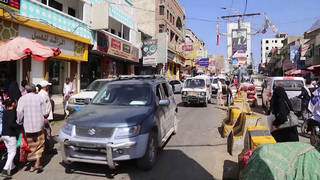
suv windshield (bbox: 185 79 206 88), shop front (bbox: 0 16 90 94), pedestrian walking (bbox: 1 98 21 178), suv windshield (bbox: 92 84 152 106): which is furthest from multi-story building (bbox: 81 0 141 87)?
pedestrian walking (bbox: 1 98 21 178)

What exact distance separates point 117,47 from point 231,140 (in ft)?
54.0

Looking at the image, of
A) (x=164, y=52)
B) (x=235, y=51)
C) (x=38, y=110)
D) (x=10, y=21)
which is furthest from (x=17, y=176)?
(x=164, y=52)

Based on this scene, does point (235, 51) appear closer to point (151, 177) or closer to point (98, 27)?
point (98, 27)

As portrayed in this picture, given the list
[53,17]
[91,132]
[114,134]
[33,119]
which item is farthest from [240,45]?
[33,119]

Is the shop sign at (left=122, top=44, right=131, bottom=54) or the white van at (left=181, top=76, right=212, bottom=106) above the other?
the shop sign at (left=122, top=44, right=131, bottom=54)

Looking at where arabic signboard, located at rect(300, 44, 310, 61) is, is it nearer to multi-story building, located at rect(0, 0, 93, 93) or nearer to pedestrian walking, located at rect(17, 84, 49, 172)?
multi-story building, located at rect(0, 0, 93, 93)

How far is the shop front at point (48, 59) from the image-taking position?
37.9ft

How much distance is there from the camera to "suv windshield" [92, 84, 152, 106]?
624 centimetres

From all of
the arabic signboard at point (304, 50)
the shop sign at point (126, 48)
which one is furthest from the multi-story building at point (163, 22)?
the arabic signboard at point (304, 50)

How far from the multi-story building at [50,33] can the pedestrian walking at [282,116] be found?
780 centimetres

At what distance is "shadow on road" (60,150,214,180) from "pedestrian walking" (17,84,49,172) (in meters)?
0.77

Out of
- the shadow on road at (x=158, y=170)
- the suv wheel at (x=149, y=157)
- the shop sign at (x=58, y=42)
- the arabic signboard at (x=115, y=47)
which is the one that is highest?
the arabic signboard at (x=115, y=47)

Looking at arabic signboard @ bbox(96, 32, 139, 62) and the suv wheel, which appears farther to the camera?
arabic signboard @ bbox(96, 32, 139, 62)

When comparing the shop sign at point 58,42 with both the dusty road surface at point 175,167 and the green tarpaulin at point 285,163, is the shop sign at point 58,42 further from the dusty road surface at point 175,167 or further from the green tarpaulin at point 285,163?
the green tarpaulin at point 285,163
